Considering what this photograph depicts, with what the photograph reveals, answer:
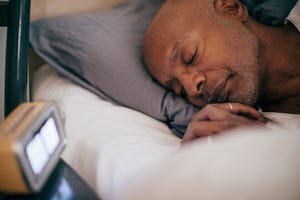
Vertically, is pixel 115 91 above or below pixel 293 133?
below

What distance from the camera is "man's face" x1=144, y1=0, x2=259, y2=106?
98cm

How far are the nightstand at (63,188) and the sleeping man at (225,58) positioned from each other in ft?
1.40

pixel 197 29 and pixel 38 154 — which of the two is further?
pixel 197 29

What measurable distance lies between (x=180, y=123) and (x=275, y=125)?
0.26 meters

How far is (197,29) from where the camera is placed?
1019 mm

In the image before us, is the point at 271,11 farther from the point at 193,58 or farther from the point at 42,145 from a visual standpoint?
the point at 42,145

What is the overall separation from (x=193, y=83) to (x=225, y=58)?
0.11 m

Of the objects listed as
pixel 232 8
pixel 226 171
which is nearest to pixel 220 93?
pixel 232 8

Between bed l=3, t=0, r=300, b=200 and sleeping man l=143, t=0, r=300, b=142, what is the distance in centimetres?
8

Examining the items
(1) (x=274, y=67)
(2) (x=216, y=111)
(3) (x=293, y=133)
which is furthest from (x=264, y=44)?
(3) (x=293, y=133)

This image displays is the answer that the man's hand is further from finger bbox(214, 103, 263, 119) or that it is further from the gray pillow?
the gray pillow

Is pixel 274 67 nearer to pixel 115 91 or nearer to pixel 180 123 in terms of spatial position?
pixel 180 123

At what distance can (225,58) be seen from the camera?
0.98 metres

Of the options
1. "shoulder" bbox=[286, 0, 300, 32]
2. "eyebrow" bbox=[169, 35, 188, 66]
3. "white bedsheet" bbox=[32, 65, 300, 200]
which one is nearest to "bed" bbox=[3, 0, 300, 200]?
"white bedsheet" bbox=[32, 65, 300, 200]
